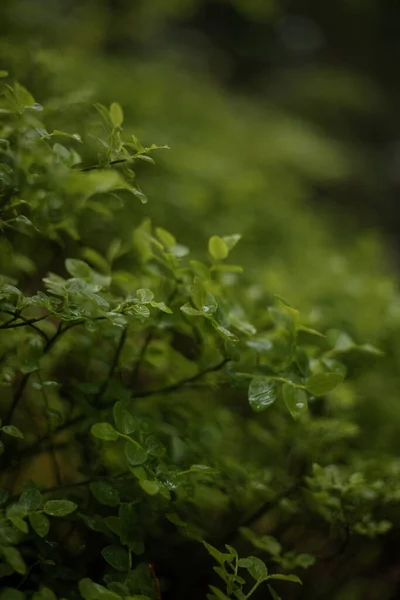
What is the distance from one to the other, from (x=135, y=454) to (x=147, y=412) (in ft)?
0.60

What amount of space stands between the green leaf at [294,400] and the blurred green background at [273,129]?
157mm

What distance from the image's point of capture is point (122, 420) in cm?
64

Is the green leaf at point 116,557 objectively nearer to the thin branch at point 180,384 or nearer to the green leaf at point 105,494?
the green leaf at point 105,494

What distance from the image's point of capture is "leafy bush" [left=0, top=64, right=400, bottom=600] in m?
0.64

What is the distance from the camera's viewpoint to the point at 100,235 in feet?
4.33

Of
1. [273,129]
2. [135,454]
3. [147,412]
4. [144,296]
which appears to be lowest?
[273,129]

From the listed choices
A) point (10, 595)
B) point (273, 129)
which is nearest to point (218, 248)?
point (10, 595)

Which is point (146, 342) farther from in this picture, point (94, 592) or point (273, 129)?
point (273, 129)

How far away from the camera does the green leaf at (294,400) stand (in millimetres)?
650

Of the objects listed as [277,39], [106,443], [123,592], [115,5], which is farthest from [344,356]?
[277,39]

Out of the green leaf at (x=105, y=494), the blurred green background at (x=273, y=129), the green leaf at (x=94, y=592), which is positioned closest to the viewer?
the green leaf at (x=94, y=592)

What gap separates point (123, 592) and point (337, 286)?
0.89m

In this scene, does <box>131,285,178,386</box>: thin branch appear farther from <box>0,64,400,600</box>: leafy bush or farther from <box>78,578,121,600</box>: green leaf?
<box>78,578,121,600</box>: green leaf

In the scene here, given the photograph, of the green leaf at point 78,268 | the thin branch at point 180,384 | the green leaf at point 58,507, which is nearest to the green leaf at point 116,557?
the green leaf at point 58,507
